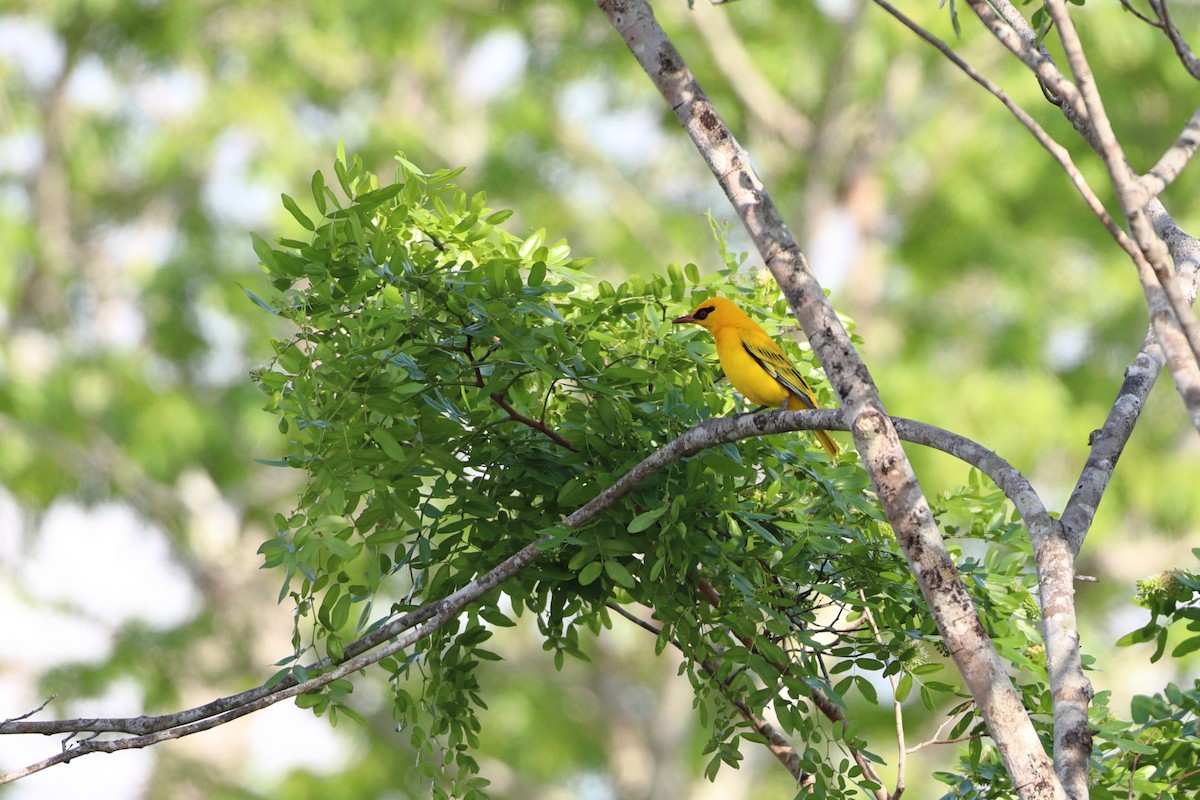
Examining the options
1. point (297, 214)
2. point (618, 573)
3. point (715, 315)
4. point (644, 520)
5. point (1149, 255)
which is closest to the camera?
point (1149, 255)

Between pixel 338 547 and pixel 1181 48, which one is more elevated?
pixel 1181 48

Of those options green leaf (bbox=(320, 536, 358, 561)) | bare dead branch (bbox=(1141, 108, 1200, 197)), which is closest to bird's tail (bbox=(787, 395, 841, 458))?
bare dead branch (bbox=(1141, 108, 1200, 197))

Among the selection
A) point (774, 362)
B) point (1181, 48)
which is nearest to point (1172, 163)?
point (1181, 48)

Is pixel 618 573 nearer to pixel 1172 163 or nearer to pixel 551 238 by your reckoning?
pixel 1172 163

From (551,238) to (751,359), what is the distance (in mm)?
11631

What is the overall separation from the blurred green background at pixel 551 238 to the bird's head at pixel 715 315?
9.15 metres

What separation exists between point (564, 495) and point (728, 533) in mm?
394

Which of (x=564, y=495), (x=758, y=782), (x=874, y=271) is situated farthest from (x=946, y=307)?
(x=564, y=495)

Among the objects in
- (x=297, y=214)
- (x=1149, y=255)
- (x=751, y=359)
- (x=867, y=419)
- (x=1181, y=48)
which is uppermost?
(x=751, y=359)

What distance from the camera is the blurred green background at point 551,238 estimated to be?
1383 centimetres

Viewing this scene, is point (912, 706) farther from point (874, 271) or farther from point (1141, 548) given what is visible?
point (874, 271)

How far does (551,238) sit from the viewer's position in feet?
50.0

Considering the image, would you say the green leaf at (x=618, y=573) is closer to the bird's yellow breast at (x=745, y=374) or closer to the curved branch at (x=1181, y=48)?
the bird's yellow breast at (x=745, y=374)

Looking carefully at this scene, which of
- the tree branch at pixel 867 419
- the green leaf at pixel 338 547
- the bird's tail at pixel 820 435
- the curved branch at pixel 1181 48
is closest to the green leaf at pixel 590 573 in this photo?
the green leaf at pixel 338 547
